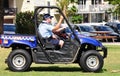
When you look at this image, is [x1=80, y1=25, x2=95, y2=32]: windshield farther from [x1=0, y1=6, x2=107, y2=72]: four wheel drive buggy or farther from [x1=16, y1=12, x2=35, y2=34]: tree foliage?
[x1=0, y1=6, x2=107, y2=72]: four wheel drive buggy

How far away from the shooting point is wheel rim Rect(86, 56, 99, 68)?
14148 mm

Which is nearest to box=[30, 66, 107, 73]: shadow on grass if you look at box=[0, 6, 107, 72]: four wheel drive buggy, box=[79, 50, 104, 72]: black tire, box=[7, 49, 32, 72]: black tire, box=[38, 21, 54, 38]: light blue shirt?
box=[79, 50, 104, 72]: black tire

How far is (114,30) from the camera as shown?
4281cm

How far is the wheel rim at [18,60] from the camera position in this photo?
14.1m

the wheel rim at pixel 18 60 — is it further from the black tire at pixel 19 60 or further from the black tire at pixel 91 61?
the black tire at pixel 91 61

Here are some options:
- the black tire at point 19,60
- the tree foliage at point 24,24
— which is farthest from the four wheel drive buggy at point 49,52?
the tree foliage at point 24,24

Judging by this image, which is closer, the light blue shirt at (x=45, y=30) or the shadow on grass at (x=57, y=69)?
the light blue shirt at (x=45, y=30)

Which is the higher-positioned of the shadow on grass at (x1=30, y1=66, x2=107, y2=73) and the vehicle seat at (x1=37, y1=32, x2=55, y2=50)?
the vehicle seat at (x1=37, y1=32, x2=55, y2=50)

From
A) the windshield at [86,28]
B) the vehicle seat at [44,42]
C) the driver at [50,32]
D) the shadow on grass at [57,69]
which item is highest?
the driver at [50,32]

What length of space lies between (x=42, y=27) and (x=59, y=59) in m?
1.13

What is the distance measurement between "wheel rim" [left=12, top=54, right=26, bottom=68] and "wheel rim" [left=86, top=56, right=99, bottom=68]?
6.57 feet

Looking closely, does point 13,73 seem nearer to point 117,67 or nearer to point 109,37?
point 117,67

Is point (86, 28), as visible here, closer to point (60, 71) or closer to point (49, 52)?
point (60, 71)

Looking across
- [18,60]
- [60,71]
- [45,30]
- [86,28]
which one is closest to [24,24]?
[86,28]
